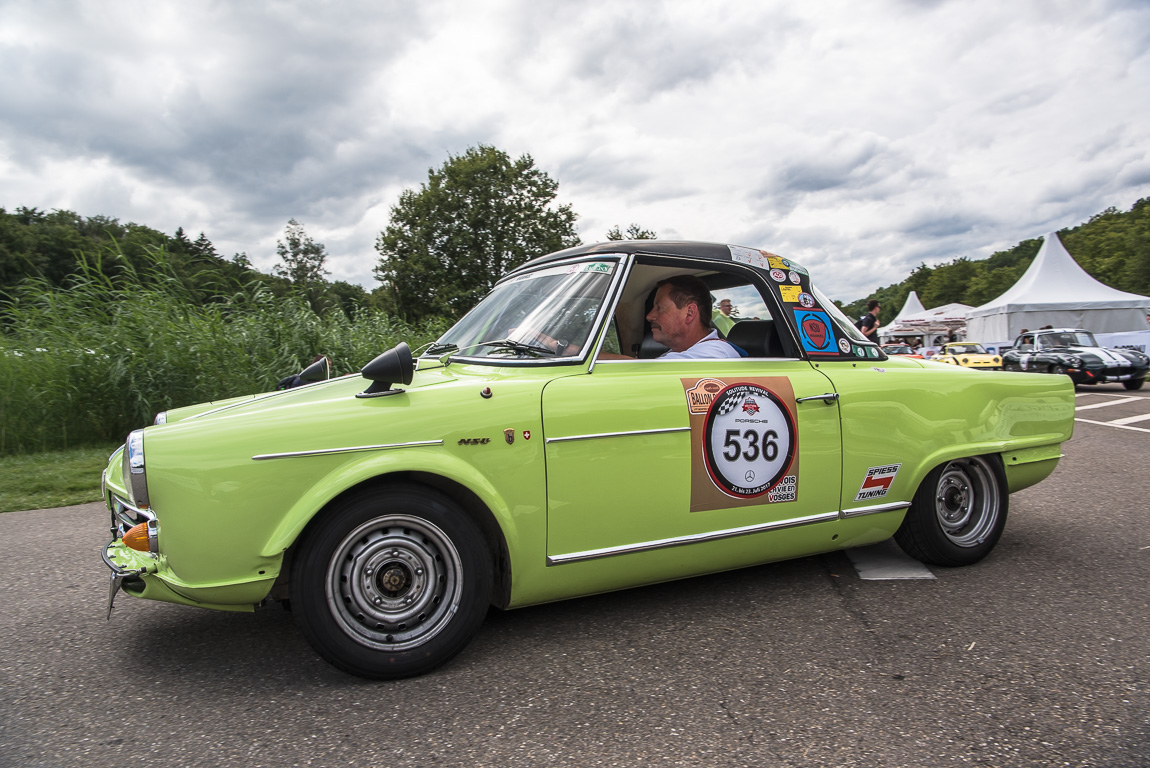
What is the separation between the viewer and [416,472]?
2.50 meters

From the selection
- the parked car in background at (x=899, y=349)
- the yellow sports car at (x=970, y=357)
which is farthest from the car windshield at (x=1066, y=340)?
the parked car in background at (x=899, y=349)

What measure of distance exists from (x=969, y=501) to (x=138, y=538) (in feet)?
12.6

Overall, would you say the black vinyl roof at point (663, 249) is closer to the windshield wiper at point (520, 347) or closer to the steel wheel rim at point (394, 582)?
the windshield wiper at point (520, 347)

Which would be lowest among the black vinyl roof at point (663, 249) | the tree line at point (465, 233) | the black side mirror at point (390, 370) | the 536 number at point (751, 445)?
the 536 number at point (751, 445)

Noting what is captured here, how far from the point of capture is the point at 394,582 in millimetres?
2443

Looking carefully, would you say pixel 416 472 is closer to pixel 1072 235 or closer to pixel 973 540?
pixel 973 540

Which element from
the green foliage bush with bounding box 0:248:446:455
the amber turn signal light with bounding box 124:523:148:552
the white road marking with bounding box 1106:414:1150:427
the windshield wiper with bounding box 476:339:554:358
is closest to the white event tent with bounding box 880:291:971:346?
the white road marking with bounding box 1106:414:1150:427

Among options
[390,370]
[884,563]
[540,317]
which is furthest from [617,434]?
[884,563]

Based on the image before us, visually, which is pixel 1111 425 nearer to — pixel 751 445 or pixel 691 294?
pixel 691 294

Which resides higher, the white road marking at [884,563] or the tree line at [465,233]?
the tree line at [465,233]

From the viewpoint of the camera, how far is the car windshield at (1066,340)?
19.8 m

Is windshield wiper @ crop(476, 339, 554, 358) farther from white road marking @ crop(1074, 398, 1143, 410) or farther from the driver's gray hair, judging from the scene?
white road marking @ crop(1074, 398, 1143, 410)


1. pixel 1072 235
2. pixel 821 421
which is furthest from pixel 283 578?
pixel 1072 235

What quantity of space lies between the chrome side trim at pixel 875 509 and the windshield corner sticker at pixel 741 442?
353mm
